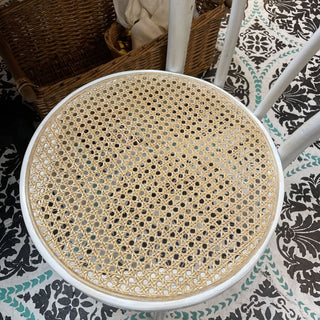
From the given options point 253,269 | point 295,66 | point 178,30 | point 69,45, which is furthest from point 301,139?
point 69,45

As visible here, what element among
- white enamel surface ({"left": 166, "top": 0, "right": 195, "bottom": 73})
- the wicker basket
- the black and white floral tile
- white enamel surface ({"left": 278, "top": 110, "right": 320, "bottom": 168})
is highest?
white enamel surface ({"left": 166, "top": 0, "right": 195, "bottom": 73})

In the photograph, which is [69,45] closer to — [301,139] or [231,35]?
[231,35]

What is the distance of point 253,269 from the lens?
2.63 ft

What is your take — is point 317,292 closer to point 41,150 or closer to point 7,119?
point 41,150

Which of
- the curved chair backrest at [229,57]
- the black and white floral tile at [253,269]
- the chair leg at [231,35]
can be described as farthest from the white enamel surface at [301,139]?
the black and white floral tile at [253,269]

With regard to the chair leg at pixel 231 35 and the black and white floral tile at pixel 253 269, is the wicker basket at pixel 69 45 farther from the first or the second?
the chair leg at pixel 231 35

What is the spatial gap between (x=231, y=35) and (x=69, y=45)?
2.16ft

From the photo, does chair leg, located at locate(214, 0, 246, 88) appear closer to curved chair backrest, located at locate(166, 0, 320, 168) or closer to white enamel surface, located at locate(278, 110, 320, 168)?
curved chair backrest, located at locate(166, 0, 320, 168)

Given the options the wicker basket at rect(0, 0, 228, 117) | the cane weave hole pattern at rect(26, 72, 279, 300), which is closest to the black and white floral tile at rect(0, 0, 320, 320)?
the wicker basket at rect(0, 0, 228, 117)

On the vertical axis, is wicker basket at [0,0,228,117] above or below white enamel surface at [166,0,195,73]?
below

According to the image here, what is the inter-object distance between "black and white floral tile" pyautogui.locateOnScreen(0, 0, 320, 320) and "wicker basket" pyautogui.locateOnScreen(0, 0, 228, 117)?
135 millimetres

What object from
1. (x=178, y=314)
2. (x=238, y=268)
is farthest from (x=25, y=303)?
(x=238, y=268)

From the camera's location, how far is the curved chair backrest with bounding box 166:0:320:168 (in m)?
0.44

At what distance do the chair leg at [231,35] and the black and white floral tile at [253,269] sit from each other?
1.58ft
